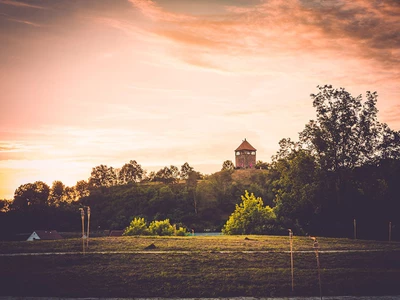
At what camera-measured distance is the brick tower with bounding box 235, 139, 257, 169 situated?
6142 inches

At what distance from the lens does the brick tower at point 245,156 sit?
15600 centimetres

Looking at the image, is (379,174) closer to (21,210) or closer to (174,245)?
(174,245)

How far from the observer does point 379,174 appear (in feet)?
117

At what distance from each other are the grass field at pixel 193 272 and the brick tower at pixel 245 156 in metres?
133

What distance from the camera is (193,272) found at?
17.5 m

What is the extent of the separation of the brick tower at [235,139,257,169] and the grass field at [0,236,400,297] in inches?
5241

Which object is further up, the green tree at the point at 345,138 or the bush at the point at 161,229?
the green tree at the point at 345,138

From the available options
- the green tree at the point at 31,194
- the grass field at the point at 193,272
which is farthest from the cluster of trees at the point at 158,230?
the green tree at the point at 31,194

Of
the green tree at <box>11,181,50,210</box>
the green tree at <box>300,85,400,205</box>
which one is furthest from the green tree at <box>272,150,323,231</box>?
the green tree at <box>11,181,50,210</box>

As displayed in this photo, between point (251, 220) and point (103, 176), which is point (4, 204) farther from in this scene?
point (251, 220)

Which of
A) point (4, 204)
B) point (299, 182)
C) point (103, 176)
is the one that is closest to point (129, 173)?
point (103, 176)

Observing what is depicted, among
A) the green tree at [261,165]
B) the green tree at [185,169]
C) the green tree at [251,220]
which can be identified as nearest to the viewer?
the green tree at [251,220]

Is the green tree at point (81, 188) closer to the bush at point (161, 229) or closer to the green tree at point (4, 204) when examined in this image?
the green tree at point (4, 204)

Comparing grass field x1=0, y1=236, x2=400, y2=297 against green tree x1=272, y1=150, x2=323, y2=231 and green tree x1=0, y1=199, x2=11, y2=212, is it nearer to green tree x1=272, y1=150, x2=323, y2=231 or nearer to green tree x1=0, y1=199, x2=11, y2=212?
green tree x1=272, y1=150, x2=323, y2=231
